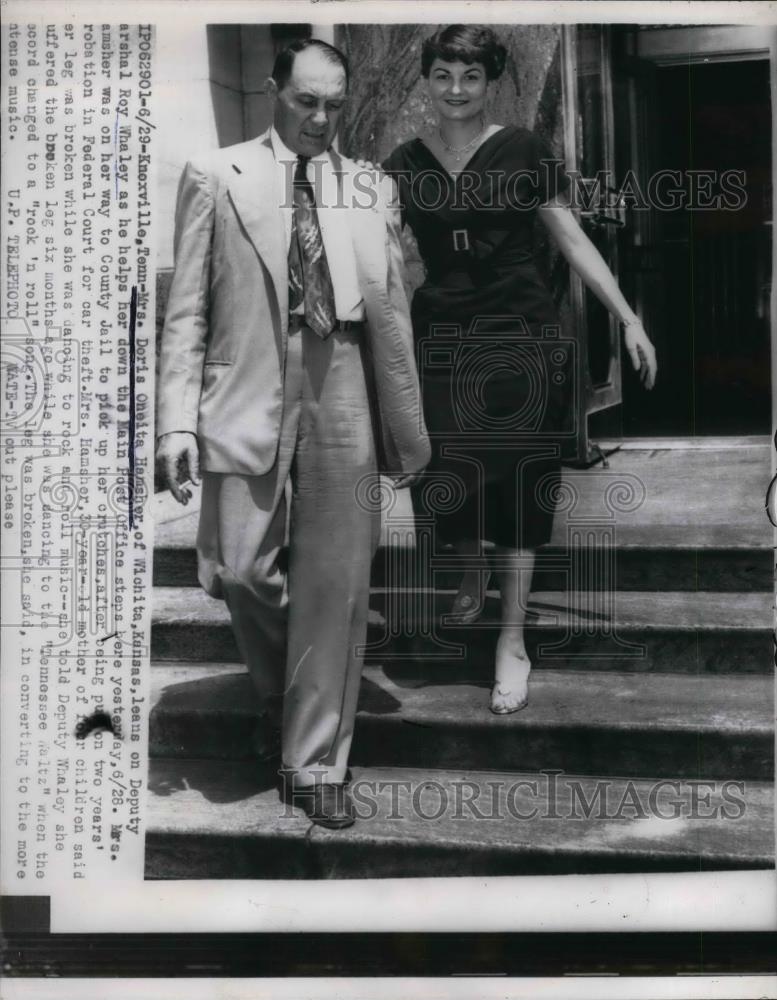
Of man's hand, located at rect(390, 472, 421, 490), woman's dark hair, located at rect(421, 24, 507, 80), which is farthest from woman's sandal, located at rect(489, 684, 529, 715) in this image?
woman's dark hair, located at rect(421, 24, 507, 80)

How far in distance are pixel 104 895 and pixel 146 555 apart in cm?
96

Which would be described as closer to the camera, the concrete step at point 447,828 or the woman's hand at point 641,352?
the concrete step at point 447,828

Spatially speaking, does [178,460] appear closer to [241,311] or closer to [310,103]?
[241,311]

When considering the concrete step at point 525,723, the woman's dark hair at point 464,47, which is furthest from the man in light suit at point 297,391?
the woman's dark hair at point 464,47

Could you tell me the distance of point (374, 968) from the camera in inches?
141

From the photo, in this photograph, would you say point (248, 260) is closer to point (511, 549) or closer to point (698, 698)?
point (511, 549)

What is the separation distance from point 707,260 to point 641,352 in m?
0.32

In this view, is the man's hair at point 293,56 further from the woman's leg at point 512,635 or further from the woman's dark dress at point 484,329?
the woman's leg at point 512,635

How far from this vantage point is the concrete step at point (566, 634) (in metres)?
3.68

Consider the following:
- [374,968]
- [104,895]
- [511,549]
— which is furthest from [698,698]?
[104,895]

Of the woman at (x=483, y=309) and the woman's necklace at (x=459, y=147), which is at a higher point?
the woman's necklace at (x=459, y=147)

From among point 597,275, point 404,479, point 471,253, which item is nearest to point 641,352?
point 597,275

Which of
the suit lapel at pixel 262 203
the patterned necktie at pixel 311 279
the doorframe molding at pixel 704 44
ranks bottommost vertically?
the patterned necktie at pixel 311 279

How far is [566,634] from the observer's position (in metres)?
3.71
